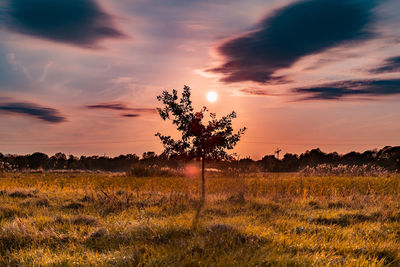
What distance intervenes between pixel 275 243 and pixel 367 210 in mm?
5628

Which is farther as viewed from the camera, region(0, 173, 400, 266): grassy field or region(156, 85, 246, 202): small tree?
region(156, 85, 246, 202): small tree

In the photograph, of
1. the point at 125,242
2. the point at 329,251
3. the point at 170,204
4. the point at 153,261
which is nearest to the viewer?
the point at 153,261

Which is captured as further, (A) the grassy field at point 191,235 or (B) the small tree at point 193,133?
(B) the small tree at point 193,133

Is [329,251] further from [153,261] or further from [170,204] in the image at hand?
[170,204]

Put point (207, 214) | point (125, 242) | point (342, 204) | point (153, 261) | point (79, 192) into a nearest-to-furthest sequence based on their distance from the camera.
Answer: point (153, 261) < point (125, 242) < point (207, 214) < point (342, 204) < point (79, 192)

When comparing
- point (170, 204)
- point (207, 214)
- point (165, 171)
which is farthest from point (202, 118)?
point (165, 171)

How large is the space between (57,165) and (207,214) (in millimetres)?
51214

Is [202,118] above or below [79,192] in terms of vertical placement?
above

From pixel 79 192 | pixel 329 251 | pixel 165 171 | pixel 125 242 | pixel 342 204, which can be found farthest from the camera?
pixel 165 171

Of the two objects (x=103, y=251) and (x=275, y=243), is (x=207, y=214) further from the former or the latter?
(x=103, y=251)

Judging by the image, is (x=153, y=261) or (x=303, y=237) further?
(x=303, y=237)

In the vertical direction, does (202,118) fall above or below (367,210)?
above

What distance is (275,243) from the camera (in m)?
5.78

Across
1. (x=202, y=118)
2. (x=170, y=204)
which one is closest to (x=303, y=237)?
(x=170, y=204)
